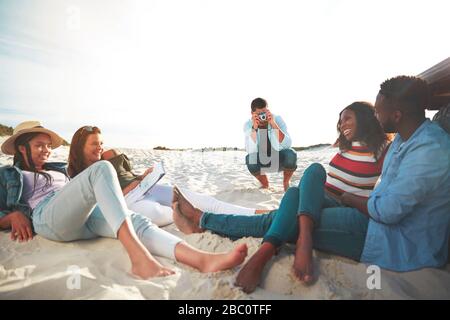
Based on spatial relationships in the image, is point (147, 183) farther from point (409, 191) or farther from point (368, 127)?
point (409, 191)

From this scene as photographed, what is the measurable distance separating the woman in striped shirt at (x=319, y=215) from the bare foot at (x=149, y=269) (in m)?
0.40

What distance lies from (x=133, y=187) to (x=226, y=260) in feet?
4.45

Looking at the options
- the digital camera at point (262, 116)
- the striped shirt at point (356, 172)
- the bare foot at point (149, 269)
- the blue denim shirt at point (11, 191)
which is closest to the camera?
the bare foot at point (149, 269)

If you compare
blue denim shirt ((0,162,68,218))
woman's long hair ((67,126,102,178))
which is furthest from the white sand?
woman's long hair ((67,126,102,178))

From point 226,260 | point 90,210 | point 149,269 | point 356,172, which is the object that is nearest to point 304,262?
point 226,260

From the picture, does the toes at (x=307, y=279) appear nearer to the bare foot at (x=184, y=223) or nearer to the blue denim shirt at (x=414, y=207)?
the blue denim shirt at (x=414, y=207)

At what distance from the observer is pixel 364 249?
171 centimetres

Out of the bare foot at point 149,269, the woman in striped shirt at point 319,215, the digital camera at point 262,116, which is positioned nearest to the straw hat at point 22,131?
the woman in striped shirt at point 319,215

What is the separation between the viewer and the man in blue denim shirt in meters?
1.49

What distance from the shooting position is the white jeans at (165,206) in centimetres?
258

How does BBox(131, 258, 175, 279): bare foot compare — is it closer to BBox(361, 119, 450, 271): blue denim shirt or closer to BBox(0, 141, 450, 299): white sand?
BBox(0, 141, 450, 299): white sand

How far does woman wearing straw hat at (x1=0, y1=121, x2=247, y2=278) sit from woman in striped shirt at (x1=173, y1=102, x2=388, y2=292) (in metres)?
0.27

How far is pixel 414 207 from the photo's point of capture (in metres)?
1.56
